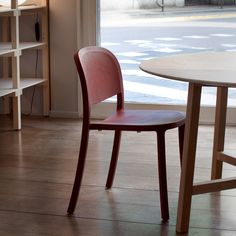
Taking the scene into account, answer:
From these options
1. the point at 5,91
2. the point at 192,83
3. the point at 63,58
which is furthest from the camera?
the point at 63,58

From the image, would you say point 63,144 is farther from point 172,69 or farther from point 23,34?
point 172,69

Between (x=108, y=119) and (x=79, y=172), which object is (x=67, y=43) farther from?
(x=79, y=172)

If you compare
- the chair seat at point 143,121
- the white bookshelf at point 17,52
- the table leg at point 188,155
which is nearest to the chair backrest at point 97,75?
the chair seat at point 143,121

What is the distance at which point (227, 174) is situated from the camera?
11.4ft

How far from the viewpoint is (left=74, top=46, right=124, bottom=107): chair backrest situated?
109 inches

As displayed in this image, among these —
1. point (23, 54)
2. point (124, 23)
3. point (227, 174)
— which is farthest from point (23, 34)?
point (227, 174)

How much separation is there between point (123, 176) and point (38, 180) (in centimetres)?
47

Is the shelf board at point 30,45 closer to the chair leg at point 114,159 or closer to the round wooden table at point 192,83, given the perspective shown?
the chair leg at point 114,159

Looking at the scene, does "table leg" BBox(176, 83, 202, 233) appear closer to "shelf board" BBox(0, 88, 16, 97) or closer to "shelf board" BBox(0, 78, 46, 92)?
"shelf board" BBox(0, 88, 16, 97)

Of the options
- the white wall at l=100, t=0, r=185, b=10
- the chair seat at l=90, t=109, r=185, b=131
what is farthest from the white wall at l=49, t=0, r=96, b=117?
the chair seat at l=90, t=109, r=185, b=131

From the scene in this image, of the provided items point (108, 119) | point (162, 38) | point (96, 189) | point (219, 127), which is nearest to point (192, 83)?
point (108, 119)

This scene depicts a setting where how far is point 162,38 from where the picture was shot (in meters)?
4.84

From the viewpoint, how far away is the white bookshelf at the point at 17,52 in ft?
14.2

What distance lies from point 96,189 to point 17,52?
5.08 feet
